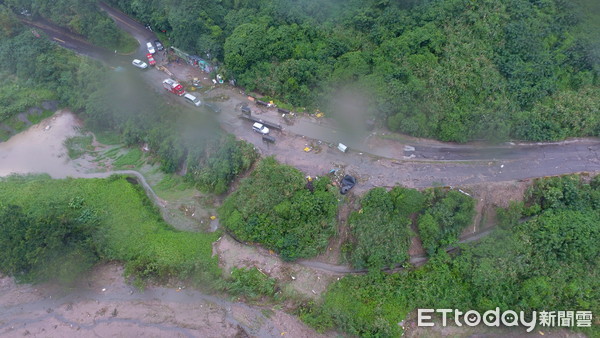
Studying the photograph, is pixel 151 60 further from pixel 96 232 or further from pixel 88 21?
pixel 96 232

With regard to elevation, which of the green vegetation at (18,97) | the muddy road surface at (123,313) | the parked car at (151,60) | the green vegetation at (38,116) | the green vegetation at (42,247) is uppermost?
the parked car at (151,60)

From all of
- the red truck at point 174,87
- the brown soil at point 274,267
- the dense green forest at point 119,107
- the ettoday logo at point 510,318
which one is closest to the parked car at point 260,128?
the dense green forest at point 119,107

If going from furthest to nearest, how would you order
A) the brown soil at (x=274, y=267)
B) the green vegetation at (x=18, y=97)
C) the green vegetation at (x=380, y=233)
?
the green vegetation at (x=18, y=97), the brown soil at (x=274, y=267), the green vegetation at (x=380, y=233)

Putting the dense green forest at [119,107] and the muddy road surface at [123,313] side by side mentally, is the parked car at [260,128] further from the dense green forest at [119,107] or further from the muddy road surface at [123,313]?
the muddy road surface at [123,313]

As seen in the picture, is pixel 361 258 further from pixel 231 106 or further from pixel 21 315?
pixel 21 315

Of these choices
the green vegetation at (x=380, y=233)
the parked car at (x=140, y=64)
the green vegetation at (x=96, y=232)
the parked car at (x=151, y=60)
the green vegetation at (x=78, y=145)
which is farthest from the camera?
the parked car at (x=151, y=60)

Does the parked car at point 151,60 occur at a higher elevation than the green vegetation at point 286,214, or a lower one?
higher

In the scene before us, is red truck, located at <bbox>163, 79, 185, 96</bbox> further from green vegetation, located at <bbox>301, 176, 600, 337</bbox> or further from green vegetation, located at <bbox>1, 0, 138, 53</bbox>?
green vegetation, located at <bbox>301, 176, 600, 337</bbox>

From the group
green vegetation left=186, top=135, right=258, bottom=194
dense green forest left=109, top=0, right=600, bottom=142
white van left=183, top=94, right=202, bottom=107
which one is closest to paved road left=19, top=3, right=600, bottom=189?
dense green forest left=109, top=0, right=600, bottom=142
